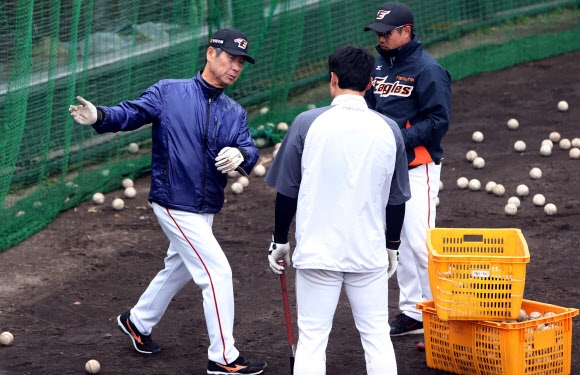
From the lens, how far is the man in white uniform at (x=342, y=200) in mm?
5035

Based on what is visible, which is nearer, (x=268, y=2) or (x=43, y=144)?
(x=43, y=144)

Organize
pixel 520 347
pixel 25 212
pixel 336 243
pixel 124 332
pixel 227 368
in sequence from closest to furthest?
pixel 336 243
pixel 520 347
pixel 227 368
pixel 124 332
pixel 25 212

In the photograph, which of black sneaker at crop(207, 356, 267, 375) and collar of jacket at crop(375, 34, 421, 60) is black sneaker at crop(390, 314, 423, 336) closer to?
black sneaker at crop(207, 356, 267, 375)

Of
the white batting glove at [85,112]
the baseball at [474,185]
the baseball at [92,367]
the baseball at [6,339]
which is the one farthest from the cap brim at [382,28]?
the baseball at [474,185]

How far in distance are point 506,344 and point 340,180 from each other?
5.17ft

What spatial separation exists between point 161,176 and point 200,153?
0.96 ft

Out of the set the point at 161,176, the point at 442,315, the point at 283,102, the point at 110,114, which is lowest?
the point at 283,102

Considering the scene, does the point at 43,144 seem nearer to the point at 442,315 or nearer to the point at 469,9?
the point at 442,315

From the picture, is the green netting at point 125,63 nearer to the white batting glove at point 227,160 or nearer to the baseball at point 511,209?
the baseball at point 511,209

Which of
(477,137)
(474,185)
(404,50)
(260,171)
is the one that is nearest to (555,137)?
(477,137)

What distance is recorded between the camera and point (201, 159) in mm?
6180

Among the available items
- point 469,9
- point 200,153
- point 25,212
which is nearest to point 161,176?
point 200,153

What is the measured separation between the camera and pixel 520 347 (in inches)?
225

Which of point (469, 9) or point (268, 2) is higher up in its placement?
point (268, 2)
